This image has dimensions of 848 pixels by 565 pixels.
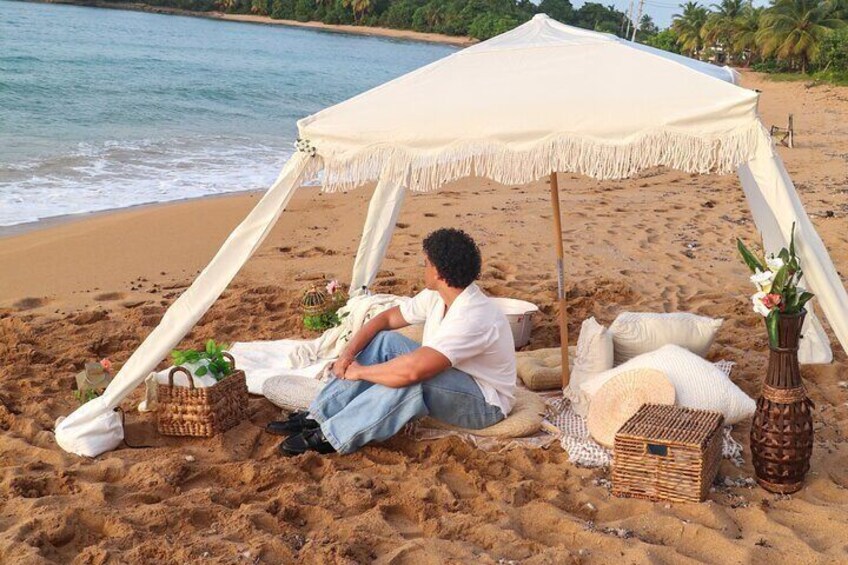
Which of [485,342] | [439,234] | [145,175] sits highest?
[439,234]

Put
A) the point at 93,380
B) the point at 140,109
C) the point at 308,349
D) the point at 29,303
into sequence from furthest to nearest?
the point at 140,109, the point at 29,303, the point at 308,349, the point at 93,380

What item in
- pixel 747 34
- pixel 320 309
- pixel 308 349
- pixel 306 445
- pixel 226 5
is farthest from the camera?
pixel 226 5

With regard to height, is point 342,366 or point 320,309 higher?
point 342,366

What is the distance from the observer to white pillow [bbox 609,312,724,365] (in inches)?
199

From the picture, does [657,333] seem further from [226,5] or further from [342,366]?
[226,5]

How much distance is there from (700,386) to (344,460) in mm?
1838

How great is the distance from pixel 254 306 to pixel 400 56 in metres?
47.6

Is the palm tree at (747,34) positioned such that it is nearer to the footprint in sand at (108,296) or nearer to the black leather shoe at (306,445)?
the footprint in sand at (108,296)

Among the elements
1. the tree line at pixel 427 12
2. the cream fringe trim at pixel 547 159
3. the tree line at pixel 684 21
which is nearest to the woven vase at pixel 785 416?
the cream fringe trim at pixel 547 159

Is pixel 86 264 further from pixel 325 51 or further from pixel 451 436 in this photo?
pixel 325 51

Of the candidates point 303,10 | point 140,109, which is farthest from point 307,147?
point 303,10

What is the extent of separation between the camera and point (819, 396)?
5027 mm

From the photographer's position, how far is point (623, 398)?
4.43 meters

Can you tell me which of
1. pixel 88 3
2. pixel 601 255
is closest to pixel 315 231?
pixel 601 255
